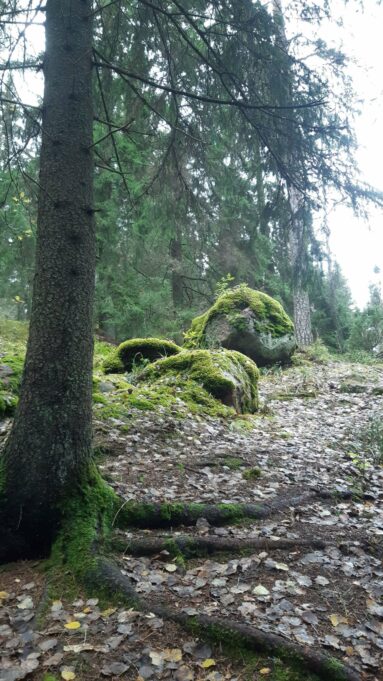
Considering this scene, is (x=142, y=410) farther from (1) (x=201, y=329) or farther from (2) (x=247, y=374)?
(1) (x=201, y=329)

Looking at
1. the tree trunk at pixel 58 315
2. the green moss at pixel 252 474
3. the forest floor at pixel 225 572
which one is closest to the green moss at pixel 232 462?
the forest floor at pixel 225 572

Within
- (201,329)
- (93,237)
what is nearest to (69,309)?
(93,237)

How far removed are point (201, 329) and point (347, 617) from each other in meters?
8.86

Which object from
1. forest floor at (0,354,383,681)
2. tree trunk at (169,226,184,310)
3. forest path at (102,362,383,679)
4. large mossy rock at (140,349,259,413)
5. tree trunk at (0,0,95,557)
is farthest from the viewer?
large mossy rock at (140,349,259,413)

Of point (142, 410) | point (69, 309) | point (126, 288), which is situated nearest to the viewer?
point (69, 309)

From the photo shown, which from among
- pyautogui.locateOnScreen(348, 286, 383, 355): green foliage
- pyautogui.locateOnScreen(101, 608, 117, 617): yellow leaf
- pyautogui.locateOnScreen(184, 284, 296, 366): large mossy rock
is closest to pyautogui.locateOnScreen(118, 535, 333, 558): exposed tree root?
pyautogui.locateOnScreen(101, 608, 117, 617): yellow leaf

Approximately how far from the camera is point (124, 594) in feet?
9.41

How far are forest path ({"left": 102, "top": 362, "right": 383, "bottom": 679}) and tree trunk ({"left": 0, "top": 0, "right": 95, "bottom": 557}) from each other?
0.84 m

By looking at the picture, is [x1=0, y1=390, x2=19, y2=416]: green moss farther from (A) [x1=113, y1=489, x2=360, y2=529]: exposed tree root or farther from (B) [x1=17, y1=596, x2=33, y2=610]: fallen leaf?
(B) [x1=17, y1=596, x2=33, y2=610]: fallen leaf

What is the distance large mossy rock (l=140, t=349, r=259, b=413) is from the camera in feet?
24.5

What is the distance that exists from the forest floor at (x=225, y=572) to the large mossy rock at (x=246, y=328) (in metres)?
4.90

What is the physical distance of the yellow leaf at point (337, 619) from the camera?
110 inches

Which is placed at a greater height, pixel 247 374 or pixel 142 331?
pixel 142 331

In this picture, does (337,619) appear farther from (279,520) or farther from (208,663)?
(279,520)
